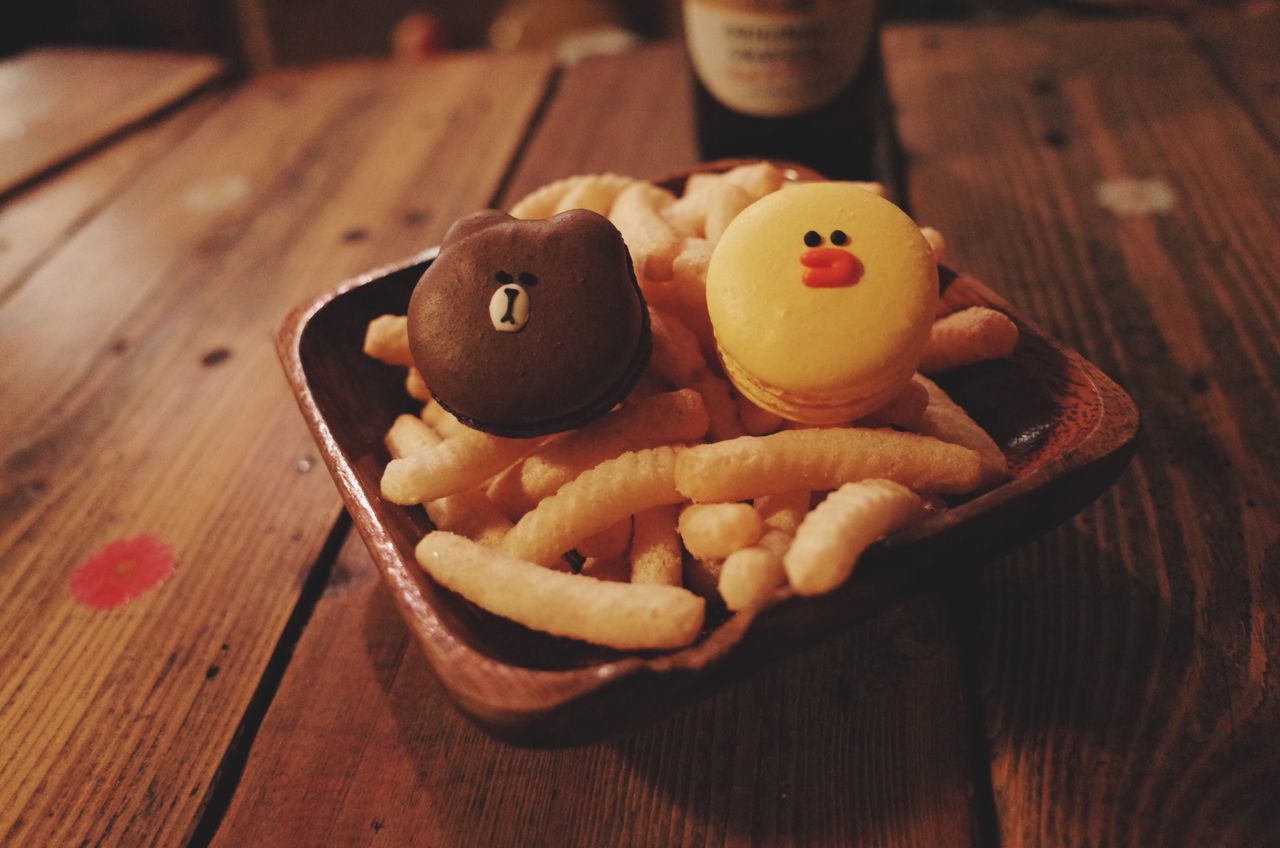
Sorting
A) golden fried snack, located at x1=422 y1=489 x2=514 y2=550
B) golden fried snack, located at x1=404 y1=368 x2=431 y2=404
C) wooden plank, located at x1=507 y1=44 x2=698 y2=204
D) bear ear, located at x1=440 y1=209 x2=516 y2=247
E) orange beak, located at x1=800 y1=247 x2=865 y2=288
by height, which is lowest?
wooden plank, located at x1=507 y1=44 x2=698 y2=204

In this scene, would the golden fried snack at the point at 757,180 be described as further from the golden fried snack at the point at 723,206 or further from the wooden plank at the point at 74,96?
the wooden plank at the point at 74,96

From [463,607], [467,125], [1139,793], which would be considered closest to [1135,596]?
[1139,793]

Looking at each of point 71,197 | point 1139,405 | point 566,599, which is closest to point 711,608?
point 566,599

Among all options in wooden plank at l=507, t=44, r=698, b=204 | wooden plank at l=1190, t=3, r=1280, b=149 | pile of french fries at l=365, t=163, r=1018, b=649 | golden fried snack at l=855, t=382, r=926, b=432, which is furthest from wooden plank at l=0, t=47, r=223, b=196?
wooden plank at l=1190, t=3, r=1280, b=149

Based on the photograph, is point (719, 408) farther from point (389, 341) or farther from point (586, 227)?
point (389, 341)

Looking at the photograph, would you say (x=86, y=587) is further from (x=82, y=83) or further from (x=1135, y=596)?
(x=82, y=83)

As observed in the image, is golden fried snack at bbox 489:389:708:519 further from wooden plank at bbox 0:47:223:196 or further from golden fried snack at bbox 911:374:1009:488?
wooden plank at bbox 0:47:223:196

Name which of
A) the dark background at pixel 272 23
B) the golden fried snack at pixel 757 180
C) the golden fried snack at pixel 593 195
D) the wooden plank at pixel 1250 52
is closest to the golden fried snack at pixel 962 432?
the golden fried snack at pixel 757 180

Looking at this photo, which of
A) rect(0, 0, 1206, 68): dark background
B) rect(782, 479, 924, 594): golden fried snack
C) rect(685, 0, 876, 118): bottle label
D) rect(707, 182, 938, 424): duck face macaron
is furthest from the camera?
rect(0, 0, 1206, 68): dark background
